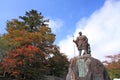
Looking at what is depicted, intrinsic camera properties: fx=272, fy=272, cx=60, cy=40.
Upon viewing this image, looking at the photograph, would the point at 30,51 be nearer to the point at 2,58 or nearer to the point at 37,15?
the point at 2,58

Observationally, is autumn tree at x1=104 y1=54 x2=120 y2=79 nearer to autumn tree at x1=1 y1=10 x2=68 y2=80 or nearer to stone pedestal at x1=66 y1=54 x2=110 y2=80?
autumn tree at x1=1 y1=10 x2=68 y2=80

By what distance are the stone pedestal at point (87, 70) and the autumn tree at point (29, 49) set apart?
11758 mm

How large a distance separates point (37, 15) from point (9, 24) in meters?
4.19

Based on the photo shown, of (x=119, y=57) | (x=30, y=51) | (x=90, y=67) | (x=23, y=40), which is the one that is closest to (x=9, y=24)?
(x=23, y=40)

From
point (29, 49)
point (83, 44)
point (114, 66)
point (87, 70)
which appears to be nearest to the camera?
point (87, 70)

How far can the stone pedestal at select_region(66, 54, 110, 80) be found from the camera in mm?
19594

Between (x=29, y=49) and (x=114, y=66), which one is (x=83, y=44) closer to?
(x=29, y=49)

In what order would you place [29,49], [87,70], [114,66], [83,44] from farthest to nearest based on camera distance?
1. [114,66]
2. [29,49]
3. [83,44]
4. [87,70]

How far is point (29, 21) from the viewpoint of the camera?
1501 inches

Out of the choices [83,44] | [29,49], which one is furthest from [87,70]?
[29,49]

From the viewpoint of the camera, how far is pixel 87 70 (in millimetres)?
19562

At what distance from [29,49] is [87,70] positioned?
41.6ft

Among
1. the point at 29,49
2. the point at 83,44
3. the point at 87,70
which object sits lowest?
the point at 87,70

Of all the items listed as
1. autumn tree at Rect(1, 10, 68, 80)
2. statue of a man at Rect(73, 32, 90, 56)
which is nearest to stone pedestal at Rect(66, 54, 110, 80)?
statue of a man at Rect(73, 32, 90, 56)
